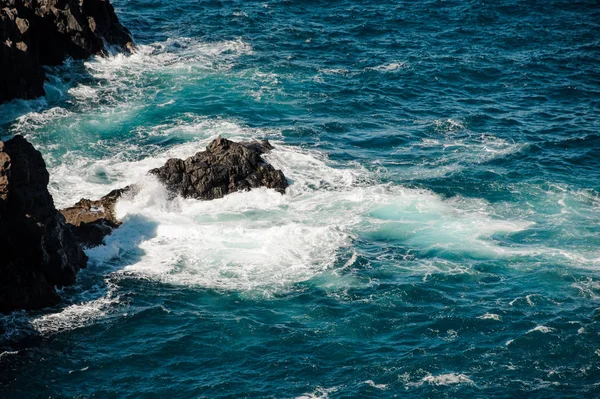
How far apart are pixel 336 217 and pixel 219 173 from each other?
9.92m

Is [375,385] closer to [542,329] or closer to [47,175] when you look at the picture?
[542,329]

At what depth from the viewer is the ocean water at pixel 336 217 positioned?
44.4m

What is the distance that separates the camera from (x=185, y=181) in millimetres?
61562

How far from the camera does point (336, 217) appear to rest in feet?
199

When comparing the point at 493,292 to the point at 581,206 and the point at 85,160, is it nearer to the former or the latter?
the point at 581,206

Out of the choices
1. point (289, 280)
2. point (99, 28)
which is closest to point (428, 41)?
point (99, 28)

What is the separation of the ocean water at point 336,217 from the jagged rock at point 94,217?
960mm

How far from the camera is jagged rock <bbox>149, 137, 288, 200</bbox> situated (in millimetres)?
61500

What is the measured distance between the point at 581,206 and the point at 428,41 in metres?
40.2

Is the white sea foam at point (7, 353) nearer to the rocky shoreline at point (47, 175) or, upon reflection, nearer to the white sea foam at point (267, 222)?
the rocky shoreline at point (47, 175)

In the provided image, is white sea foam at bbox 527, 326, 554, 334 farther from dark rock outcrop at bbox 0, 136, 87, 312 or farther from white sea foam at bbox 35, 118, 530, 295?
dark rock outcrop at bbox 0, 136, 87, 312

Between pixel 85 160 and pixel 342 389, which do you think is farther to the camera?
pixel 85 160

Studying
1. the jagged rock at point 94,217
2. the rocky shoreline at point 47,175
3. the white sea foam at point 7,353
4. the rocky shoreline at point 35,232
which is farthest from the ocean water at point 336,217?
the rocky shoreline at point 47,175

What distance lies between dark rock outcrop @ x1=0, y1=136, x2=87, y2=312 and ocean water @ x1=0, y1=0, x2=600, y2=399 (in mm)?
1445
